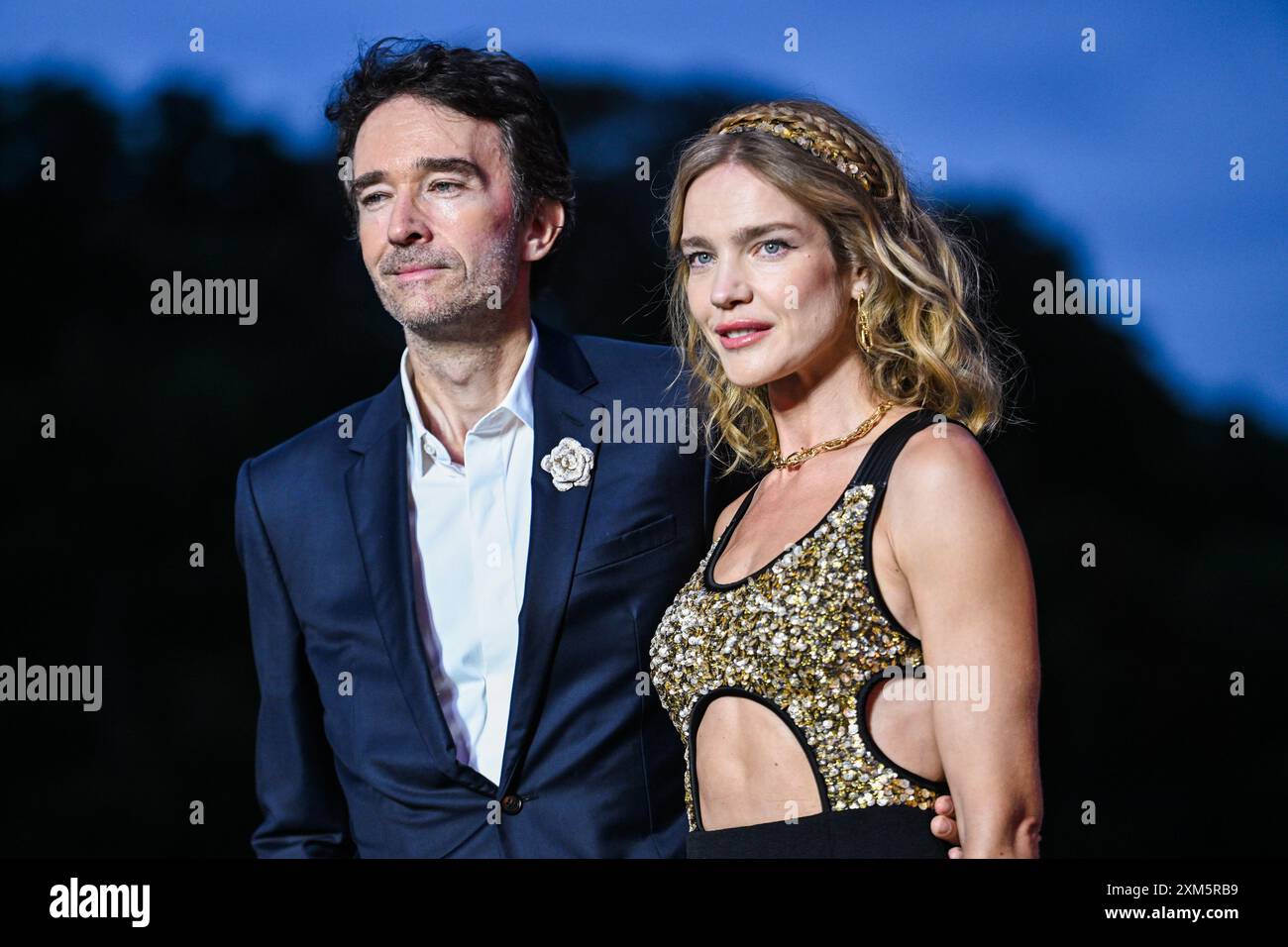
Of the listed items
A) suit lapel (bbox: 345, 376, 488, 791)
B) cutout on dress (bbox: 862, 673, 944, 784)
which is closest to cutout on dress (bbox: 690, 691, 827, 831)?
cutout on dress (bbox: 862, 673, 944, 784)

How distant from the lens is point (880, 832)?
225cm

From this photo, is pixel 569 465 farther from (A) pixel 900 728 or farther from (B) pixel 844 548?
(A) pixel 900 728

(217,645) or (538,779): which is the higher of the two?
(217,645)

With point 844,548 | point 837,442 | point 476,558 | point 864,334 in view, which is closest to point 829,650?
point 844,548

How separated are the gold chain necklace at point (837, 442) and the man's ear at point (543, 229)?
74 centimetres

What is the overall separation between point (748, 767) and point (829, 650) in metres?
0.27

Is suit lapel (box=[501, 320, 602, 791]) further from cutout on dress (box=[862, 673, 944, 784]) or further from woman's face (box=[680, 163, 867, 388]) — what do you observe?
cutout on dress (box=[862, 673, 944, 784])

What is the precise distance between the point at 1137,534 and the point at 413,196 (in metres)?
2.15

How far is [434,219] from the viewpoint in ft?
9.00

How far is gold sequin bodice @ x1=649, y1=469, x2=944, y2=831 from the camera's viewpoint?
2.25 m

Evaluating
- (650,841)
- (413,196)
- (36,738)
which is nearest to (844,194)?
(413,196)

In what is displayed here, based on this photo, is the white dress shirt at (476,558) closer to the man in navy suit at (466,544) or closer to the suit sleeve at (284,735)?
the man in navy suit at (466,544)

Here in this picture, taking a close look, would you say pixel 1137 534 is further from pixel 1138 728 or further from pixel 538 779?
pixel 538 779
